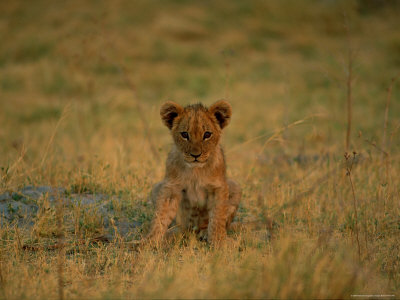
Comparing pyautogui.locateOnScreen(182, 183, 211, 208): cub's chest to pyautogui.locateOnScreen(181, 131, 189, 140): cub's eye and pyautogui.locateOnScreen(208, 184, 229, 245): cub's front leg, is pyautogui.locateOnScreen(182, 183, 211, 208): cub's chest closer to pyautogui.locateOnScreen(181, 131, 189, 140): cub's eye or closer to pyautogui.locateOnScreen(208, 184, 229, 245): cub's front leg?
pyautogui.locateOnScreen(208, 184, 229, 245): cub's front leg

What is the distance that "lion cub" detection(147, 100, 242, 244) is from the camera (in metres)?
4.54

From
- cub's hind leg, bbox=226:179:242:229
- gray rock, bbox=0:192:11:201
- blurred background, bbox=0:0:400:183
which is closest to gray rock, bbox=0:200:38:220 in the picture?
gray rock, bbox=0:192:11:201

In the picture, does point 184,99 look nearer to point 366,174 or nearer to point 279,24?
point 366,174

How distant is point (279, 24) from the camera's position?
87.0 ft

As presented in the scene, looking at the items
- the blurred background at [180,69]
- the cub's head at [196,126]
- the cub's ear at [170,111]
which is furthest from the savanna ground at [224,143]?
the cub's ear at [170,111]

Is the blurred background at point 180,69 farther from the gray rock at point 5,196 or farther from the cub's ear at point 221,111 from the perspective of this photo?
the cub's ear at point 221,111

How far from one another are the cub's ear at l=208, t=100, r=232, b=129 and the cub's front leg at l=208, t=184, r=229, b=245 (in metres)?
0.73

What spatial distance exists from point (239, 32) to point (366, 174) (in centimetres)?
1979

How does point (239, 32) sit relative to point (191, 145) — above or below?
above

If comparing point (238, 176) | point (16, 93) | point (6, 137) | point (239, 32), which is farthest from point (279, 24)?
point (238, 176)

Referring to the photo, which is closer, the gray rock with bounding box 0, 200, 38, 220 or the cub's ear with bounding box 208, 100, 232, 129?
the cub's ear with bounding box 208, 100, 232, 129

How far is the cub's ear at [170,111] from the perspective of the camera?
15.6ft

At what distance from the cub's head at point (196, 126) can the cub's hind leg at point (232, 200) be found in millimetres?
641

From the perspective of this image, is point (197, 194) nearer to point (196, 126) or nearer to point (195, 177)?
point (195, 177)
